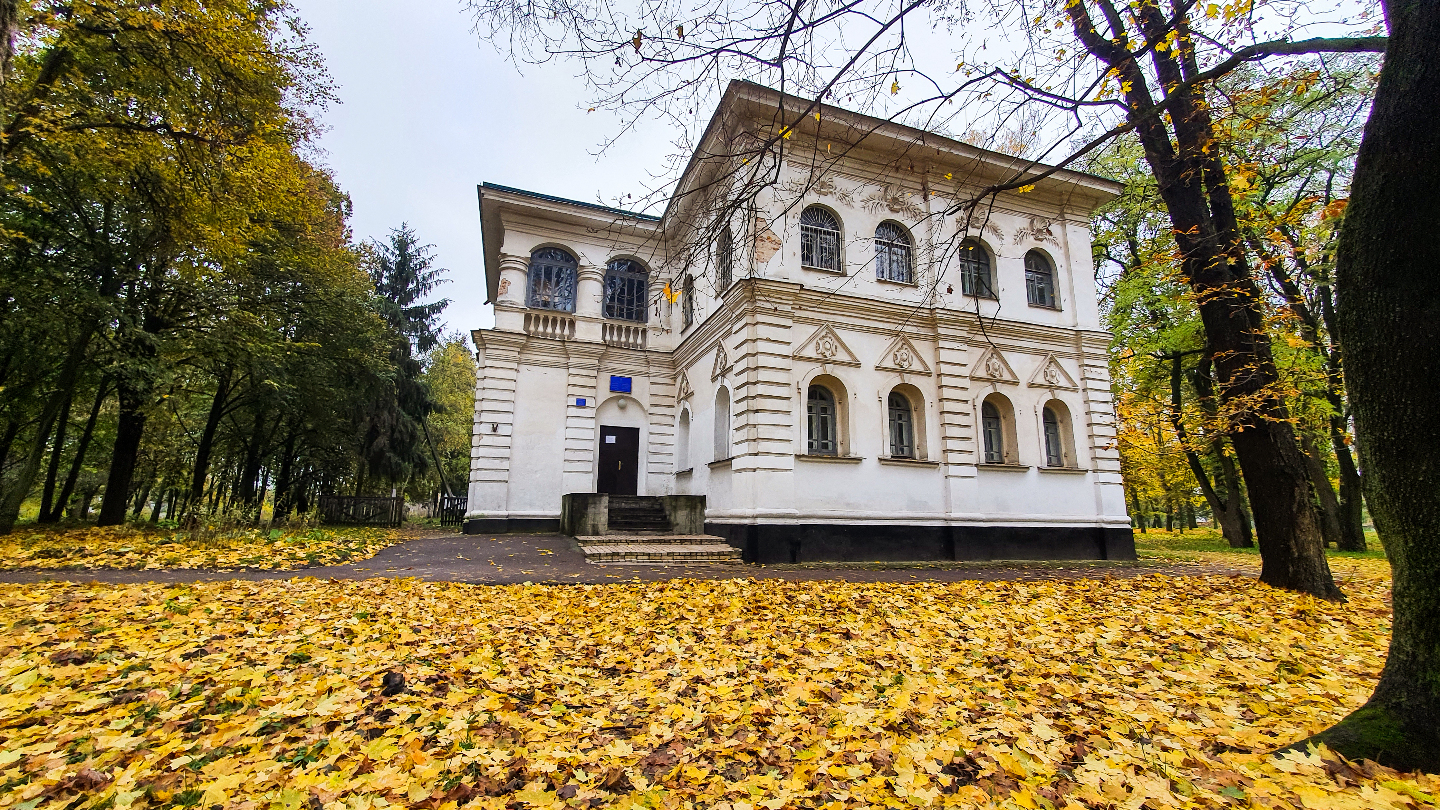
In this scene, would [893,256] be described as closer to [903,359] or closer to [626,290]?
[903,359]

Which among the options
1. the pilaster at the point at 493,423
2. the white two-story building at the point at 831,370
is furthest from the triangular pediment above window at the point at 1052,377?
the pilaster at the point at 493,423

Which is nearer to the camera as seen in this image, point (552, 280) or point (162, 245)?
point (162, 245)

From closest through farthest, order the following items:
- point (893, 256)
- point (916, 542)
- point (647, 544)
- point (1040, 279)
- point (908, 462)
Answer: point (647, 544)
point (916, 542)
point (908, 462)
point (893, 256)
point (1040, 279)

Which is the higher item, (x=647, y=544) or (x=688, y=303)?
(x=688, y=303)

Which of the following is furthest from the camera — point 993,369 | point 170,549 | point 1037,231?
point 1037,231

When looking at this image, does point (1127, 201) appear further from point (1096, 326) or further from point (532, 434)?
point (532, 434)

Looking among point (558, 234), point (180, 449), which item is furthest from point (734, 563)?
point (180, 449)

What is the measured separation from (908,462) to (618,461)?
819 cm

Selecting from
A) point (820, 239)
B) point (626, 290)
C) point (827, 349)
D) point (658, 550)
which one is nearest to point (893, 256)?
point (820, 239)

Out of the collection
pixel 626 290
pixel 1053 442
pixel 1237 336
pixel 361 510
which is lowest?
pixel 361 510

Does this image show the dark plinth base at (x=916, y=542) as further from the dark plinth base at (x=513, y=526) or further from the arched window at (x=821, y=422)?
the dark plinth base at (x=513, y=526)

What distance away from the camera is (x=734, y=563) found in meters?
10.8

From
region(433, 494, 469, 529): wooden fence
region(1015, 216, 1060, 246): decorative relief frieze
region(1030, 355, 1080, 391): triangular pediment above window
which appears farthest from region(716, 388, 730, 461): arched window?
region(433, 494, 469, 529): wooden fence

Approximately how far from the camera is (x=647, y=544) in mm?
11461
